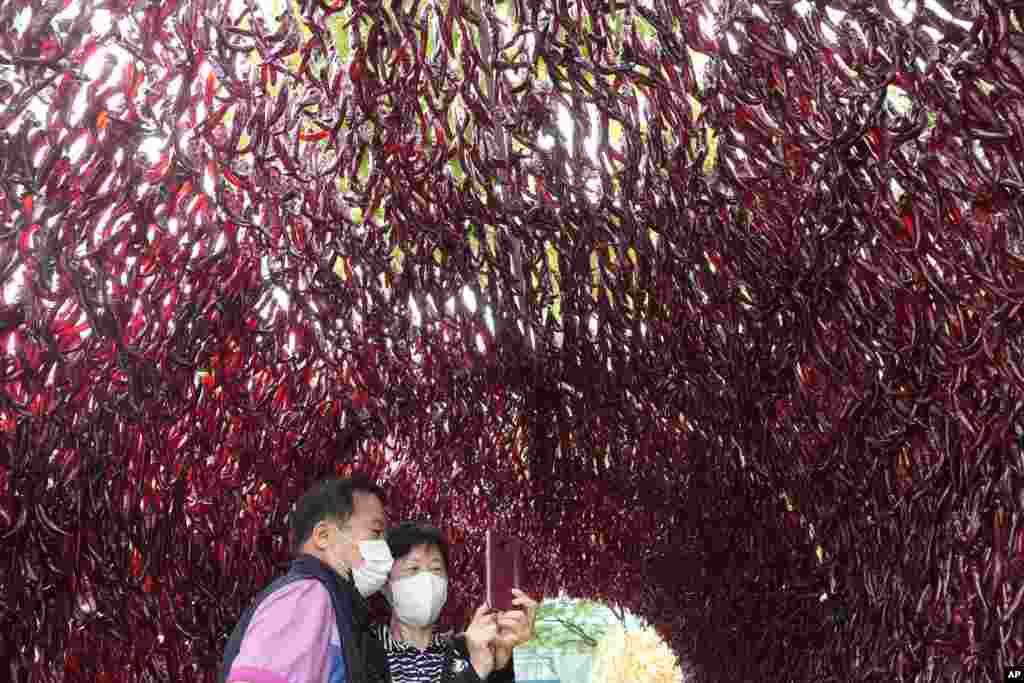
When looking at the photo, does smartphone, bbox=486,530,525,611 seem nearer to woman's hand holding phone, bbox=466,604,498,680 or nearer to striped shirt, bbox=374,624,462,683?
woman's hand holding phone, bbox=466,604,498,680

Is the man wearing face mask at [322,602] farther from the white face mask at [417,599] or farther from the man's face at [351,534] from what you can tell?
the white face mask at [417,599]

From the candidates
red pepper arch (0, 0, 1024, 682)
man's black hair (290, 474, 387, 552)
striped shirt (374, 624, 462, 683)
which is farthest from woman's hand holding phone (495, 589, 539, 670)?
red pepper arch (0, 0, 1024, 682)

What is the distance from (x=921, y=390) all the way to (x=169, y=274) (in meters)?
1.80

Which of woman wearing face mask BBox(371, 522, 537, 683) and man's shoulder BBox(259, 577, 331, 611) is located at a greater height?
man's shoulder BBox(259, 577, 331, 611)

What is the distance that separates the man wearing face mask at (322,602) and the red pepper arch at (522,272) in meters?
0.50

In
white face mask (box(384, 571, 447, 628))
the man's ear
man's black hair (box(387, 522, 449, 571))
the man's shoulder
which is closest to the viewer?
the man's shoulder

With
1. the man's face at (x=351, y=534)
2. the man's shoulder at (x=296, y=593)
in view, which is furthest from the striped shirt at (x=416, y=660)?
the man's shoulder at (x=296, y=593)

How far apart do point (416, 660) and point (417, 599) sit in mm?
179

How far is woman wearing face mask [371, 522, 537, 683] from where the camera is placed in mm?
3398

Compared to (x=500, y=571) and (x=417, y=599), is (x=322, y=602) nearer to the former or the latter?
(x=500, y=571)

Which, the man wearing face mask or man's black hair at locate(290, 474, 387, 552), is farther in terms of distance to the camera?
man's black hair at locate(290, 474, 387, 552)

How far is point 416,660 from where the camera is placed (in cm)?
356

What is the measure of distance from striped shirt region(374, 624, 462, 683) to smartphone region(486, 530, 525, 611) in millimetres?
270

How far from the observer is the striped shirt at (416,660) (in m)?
3.51
